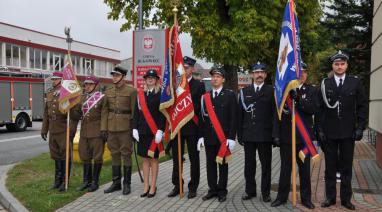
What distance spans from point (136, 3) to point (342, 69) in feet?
52.5

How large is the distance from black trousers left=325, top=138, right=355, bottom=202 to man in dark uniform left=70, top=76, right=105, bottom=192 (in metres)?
3.67

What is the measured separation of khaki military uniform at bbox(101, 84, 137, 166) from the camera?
7.65 m

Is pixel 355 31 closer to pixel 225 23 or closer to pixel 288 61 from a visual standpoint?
pixel 225 23

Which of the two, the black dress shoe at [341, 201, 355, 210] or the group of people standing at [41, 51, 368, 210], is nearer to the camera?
the black dress shoe at [341, 201, 355, 210]

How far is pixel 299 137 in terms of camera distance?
21.7 ft

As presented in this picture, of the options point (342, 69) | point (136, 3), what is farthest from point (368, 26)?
point (136, 3)

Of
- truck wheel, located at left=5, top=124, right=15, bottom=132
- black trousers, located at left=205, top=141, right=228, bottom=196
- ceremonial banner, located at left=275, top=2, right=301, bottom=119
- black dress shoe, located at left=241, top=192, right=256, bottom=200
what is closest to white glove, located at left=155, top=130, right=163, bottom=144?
black trousers, located at left=205, top=141, right=228, bottom=196

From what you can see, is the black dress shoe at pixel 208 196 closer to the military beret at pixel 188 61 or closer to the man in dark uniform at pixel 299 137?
the man in dark uniform at pixel 299 137

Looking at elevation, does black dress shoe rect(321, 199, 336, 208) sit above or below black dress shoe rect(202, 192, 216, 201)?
above

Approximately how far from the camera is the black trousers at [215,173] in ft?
23.1

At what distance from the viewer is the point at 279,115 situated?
254 inches

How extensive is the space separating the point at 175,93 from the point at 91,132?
164 centimetres

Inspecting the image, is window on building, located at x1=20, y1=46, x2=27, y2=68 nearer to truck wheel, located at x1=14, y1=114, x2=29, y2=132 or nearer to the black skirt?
truck wheel, located at x1=14, y1=114, x2=29, y2=132

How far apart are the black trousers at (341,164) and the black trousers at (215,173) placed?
147cm
